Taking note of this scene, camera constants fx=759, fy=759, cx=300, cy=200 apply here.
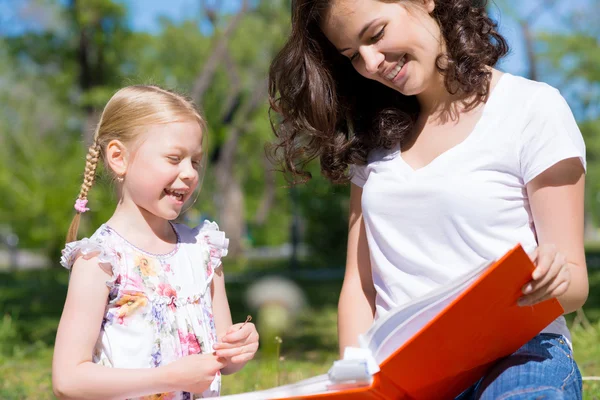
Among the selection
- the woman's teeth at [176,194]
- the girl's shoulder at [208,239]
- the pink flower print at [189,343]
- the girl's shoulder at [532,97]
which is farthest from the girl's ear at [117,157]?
the girl's shoulder at [532,97]

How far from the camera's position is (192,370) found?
A: 1.86 meters

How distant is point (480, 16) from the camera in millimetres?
2242

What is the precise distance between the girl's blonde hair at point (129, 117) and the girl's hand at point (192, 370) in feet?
1.65

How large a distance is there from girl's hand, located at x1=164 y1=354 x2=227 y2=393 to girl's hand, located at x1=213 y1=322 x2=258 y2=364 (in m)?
0.03

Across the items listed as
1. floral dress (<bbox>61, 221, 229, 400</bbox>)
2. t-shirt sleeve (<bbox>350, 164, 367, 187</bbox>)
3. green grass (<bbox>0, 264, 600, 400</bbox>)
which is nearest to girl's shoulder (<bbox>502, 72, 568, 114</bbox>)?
t-shirt sleeve (<bbox>350, 164, 367, 187</bbox>)

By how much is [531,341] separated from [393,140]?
722mm

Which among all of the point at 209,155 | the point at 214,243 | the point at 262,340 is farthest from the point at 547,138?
the point at 209,155

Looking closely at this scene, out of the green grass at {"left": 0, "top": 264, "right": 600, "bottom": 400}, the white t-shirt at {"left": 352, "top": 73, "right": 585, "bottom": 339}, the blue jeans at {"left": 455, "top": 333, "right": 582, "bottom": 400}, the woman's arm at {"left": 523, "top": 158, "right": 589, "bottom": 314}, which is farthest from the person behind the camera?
the green grass at {"left": 0, "top": 264, "right": 600, "bottom": 400}

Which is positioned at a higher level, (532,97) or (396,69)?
(396,69)

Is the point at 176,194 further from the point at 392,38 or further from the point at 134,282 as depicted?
the point at 392,38

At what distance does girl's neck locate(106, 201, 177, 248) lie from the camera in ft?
6.89

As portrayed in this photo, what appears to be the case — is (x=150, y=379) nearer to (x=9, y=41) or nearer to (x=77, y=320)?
(x=77, y=320)

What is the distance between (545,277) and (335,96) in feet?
3.46

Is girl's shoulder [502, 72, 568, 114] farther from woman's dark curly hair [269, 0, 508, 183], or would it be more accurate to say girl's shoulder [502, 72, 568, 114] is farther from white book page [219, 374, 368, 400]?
white book page [219, 374, 368, 400]
